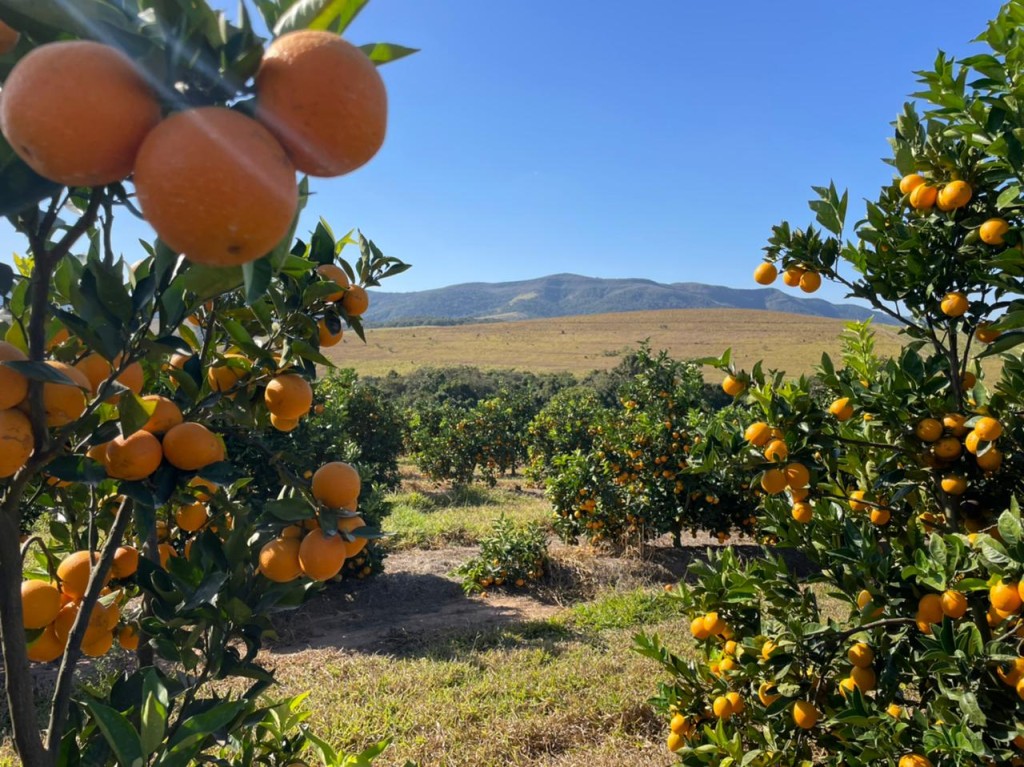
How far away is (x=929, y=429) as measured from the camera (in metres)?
2.00

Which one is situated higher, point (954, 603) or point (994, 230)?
point (994, 230)

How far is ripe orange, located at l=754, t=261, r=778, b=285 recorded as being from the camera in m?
2.54

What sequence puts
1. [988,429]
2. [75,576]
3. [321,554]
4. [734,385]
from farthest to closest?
[734,385] → [988,429] → [75,576] → [321,554]

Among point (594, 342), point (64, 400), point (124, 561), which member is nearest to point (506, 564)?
point (124, 561)

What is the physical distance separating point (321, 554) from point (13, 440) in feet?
1.44

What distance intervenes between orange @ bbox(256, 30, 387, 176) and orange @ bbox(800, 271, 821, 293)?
7.32ft

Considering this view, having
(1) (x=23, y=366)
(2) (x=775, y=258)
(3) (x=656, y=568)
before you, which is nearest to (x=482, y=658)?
(3) (x=656, y=568)

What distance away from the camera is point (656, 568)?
672 centimetres

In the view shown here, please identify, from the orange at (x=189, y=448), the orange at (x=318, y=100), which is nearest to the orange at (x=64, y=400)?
the orange at (x=189, y=448)

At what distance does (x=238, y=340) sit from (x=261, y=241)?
0.78 metres

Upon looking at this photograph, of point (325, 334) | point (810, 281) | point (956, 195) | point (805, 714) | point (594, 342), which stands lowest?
point (805, 714)

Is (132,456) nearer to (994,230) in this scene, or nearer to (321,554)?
(321,554)

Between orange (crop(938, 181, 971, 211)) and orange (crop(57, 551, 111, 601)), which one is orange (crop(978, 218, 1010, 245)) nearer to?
orange (crop(938, 181, 971, 211))

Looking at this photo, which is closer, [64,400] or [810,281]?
[64,400]
